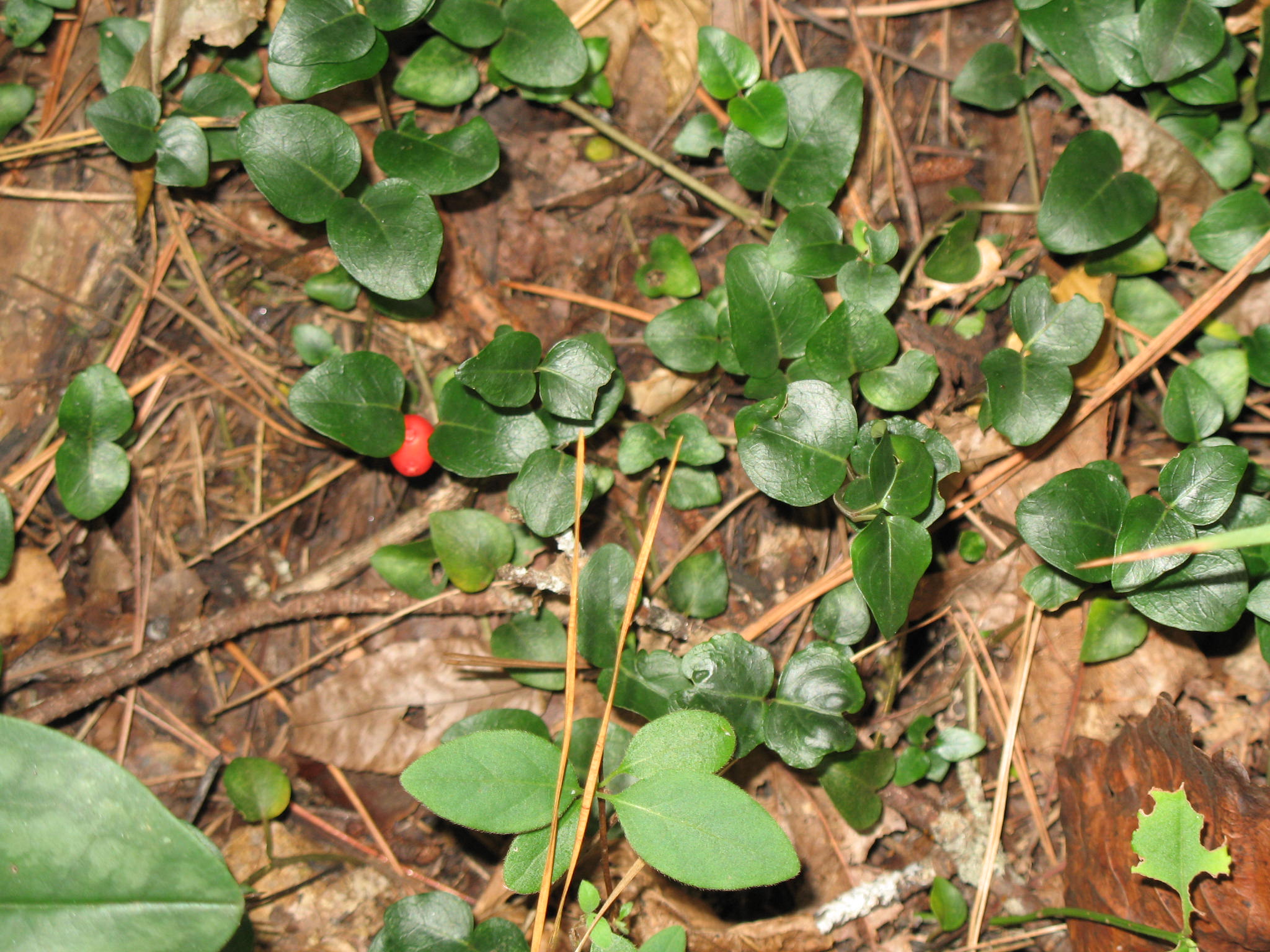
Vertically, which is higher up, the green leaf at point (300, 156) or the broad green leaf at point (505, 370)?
the green leaf at point (300, 156)

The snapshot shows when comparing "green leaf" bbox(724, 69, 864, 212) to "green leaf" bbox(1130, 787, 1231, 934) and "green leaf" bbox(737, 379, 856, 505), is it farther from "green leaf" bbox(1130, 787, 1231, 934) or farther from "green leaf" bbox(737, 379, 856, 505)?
"green leaf" bbox(1130, 787, 1231, 934)

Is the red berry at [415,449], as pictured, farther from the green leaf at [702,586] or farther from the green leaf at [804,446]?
the green leaf at [804,446]

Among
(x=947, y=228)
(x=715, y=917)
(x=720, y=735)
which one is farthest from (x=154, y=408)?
(x=947, y=228)

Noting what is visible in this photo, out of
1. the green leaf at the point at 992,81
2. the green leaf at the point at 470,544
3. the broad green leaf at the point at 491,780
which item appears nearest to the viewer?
the broad green leaf at the point at 491,780

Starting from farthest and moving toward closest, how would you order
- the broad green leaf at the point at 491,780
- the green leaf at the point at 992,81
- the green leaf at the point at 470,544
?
the green leaf at the point at 992,81 < the green leaf at the point at 470,544 < the broad green leaf at the point at 491,780

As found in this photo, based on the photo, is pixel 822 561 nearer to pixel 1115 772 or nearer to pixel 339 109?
pixel 1115 772

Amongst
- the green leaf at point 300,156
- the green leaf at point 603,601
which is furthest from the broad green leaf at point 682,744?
the green leaf at point 300,156

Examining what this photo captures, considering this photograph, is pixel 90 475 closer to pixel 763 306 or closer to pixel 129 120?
pixel 129 120
